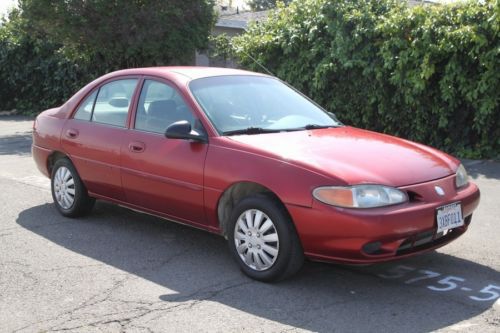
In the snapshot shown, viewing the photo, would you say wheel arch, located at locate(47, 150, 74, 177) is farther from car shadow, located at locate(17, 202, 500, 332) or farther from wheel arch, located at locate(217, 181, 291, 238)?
wheel arch, located at locate(217, 181, 291, 238)

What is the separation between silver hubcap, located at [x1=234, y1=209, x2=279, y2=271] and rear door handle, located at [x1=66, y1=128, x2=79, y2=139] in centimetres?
236

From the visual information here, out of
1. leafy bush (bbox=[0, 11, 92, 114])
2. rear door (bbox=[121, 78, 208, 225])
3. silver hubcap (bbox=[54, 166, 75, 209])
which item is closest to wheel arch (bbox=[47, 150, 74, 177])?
silver hubcap (bbox=[54, 166, 75, 209])

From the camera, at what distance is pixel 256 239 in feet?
15.4

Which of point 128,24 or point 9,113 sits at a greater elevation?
point 128,24

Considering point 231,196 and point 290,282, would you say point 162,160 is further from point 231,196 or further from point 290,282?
point 290,282

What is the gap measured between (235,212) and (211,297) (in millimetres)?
673

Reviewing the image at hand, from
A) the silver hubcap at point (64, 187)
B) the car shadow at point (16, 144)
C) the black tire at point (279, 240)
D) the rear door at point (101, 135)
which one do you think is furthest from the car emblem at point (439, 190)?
the car shadow at point (16, 144)

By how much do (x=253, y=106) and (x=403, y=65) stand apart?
15.9 feet

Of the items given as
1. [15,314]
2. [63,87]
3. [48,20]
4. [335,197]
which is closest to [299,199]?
[335,197]

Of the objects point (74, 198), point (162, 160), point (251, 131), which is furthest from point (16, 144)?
point (251, 131)

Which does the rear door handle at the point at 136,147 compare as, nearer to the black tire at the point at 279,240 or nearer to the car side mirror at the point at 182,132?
the car side mirror at the point at 182,132

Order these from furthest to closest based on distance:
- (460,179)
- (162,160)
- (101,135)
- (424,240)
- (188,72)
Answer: (101,135)
(188,72)
(162,160)
(460,179)
(424,240)

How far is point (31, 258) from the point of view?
543cm

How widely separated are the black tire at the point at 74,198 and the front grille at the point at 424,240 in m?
3.38
